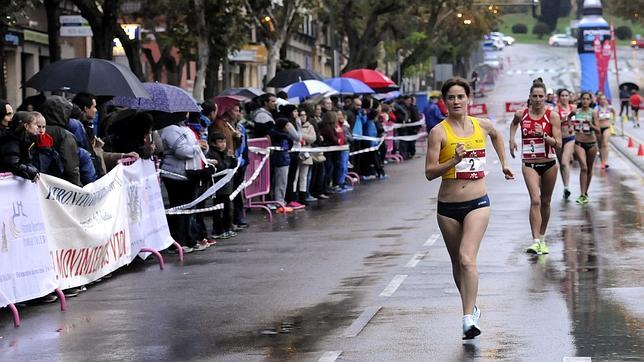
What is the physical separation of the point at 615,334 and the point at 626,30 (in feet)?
565

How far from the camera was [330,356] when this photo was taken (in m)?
9.78

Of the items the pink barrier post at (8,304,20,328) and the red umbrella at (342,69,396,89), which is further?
the red umbrella at (342,69,396,89)

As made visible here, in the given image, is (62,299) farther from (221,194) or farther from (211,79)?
(211,79)

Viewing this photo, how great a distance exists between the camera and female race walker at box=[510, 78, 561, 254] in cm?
1606

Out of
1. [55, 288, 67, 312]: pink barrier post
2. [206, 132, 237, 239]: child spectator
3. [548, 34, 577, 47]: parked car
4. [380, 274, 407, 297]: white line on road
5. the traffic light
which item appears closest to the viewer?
[55, 288, 67, 312]: pink barrier post

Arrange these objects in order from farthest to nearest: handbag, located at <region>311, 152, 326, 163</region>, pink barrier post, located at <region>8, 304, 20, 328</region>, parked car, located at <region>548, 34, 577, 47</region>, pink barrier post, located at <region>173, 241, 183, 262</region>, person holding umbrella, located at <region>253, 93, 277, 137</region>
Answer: parked car, located at <region>548, 34, 577, 47</region>, handbag, located at <region>311, 152, 326, 163</region>, person holding umbrella, located at <region>253, 93, 277, 137</region>, pink barrier post, located at <region>173, 241, 183, 262</region>, pink barrier post, located at <region>8, 304, 20, 328</region>

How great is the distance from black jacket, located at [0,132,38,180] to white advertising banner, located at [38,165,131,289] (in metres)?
0.37

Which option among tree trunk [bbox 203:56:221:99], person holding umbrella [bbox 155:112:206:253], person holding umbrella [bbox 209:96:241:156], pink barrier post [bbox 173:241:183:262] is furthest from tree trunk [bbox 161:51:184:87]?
pink barrier post [bbox 173:241:183:262]

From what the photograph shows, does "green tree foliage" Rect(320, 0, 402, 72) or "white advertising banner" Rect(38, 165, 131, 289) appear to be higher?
"green tree foliage" Rect(320, 0, 402, 72)

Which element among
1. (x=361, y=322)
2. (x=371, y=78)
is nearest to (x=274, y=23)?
(x=371, y=78)

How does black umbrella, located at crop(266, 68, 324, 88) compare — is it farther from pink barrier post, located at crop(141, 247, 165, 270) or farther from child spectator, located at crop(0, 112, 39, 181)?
child spectator, located at crop(0, 112, 39, 181)

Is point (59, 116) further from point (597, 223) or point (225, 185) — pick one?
point (597, 223)

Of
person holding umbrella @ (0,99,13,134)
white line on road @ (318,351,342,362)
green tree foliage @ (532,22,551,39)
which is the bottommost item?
white line on road @ (318,351,342,362)

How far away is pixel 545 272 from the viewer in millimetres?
14102
